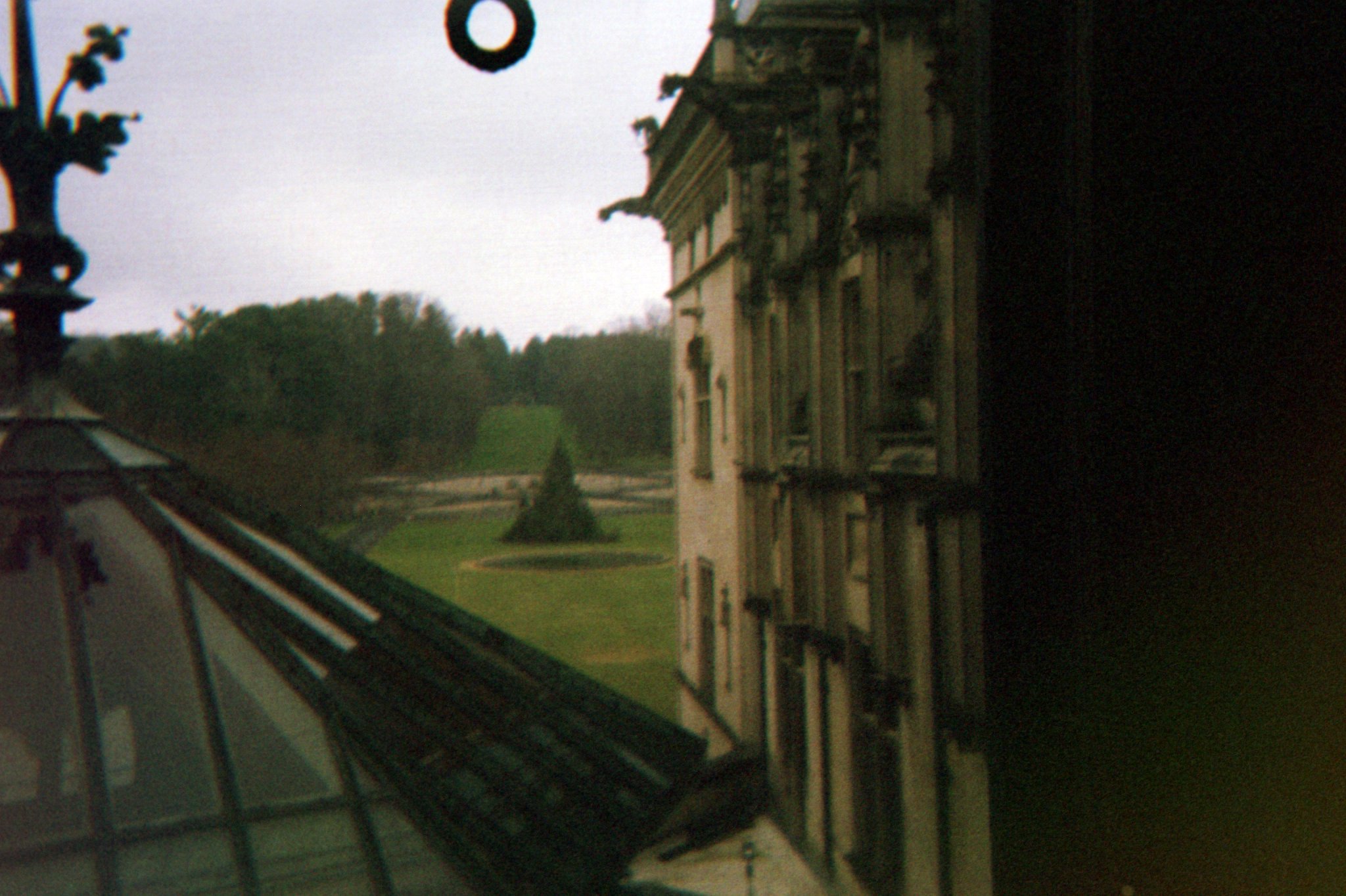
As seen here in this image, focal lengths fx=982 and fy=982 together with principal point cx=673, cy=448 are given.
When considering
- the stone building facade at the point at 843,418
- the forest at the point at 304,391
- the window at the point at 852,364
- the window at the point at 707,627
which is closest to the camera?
the forest at the point at 304,391

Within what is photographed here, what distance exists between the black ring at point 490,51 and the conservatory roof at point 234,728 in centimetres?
105

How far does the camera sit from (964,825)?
5.78 meters

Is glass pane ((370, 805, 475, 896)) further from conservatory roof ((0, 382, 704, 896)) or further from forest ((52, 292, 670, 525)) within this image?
forest ((52, 292, 670, 525))

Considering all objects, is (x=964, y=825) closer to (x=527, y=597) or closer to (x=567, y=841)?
(x=567, y=841)

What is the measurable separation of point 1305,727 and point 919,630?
4.40 m

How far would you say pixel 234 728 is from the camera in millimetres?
2088

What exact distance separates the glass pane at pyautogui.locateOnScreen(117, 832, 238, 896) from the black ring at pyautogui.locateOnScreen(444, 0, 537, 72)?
1621 mm

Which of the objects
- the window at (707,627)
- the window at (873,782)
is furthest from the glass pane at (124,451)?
the window at (707,627)

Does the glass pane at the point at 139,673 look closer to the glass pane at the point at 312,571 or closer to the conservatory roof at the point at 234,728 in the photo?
the conservatory roof at the point at 234,728

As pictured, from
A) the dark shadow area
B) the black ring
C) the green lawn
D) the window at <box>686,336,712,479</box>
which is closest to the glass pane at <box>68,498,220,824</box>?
the black ring

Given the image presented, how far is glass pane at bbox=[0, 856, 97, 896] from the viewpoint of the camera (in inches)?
72.2

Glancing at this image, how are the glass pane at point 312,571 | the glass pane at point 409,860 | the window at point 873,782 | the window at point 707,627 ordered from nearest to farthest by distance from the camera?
the glass pane at point 409,860
the glass pane at point 312,571
the window at point 873,782
the window at point 707,627

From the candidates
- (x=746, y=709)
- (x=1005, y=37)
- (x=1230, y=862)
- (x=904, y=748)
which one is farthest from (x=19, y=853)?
(x=746, y=709)

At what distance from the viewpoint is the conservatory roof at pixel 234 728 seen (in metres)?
1.86
